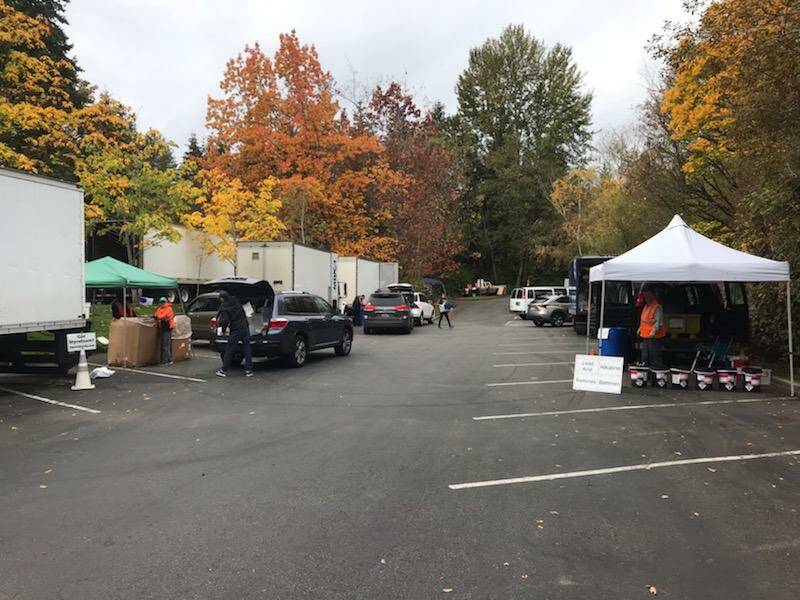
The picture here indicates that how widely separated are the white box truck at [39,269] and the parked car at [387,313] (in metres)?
13.4

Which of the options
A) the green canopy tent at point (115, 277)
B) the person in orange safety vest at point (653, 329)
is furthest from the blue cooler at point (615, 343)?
the green canopy tent at point (115, 277)

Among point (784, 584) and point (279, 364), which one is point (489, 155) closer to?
point (279, 364)

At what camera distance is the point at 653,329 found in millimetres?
10680

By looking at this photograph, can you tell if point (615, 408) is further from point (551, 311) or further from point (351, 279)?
point (551, 311)

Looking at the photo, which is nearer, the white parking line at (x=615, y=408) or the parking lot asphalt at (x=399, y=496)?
the parking lot asphalt at (x=399, y=496)

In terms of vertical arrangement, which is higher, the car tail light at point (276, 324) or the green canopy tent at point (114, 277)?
the green canopy tent at point (114, 277)

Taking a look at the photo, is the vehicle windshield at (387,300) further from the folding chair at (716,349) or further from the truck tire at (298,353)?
the folding chair at (716,349)

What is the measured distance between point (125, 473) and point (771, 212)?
11.4 metres

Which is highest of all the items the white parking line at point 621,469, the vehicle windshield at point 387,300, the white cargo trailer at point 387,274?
the white cargo trailer at point 387,274

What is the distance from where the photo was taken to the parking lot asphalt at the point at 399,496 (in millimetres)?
3570

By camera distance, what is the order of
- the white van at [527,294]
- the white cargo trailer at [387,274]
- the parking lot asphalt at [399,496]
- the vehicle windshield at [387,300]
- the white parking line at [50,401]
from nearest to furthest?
the parking lot asphalt at [399,496] < the white parking line at [50,401] < the vehicle windshield at [387,300] < the white cargo trailer at [387,274] < the white van at [527,294]

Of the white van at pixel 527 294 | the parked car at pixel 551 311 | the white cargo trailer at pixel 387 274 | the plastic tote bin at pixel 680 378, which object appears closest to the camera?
the plastic tote bin at pixel 680 378

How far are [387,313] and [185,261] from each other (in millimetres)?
9552

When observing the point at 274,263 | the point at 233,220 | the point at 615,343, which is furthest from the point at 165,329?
the point at 233,220
